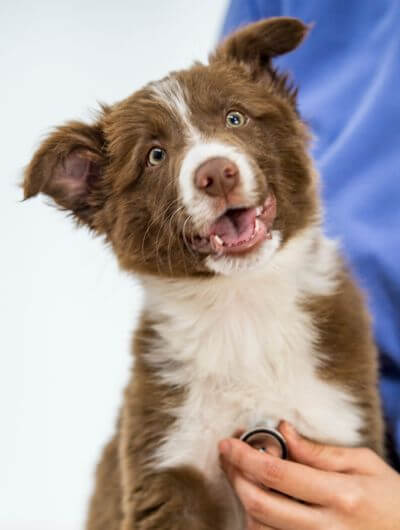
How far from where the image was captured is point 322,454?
2334mm

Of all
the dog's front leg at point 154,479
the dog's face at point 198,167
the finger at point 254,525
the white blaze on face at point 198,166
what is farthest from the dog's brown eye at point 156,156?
the finger at point 254,525

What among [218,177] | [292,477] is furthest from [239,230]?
[292,477]

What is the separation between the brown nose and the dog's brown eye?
0.33m

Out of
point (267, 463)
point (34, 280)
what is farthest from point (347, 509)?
point (34, 280)

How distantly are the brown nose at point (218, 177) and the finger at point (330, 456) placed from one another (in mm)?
819

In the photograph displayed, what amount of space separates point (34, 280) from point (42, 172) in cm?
203

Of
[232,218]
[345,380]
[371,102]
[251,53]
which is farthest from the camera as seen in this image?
[371,102]

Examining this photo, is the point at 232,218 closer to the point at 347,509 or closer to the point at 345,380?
the point at 345,380

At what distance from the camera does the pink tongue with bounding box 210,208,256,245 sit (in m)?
2.15

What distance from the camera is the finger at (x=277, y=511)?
2.25 metres

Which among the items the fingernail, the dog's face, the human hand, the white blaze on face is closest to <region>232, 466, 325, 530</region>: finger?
the human hand

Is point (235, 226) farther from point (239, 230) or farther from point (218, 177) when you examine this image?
point (218, 177)

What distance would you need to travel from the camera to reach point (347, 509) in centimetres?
224

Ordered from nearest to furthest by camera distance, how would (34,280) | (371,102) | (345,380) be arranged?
(345,380), (371,102), (34,280)
